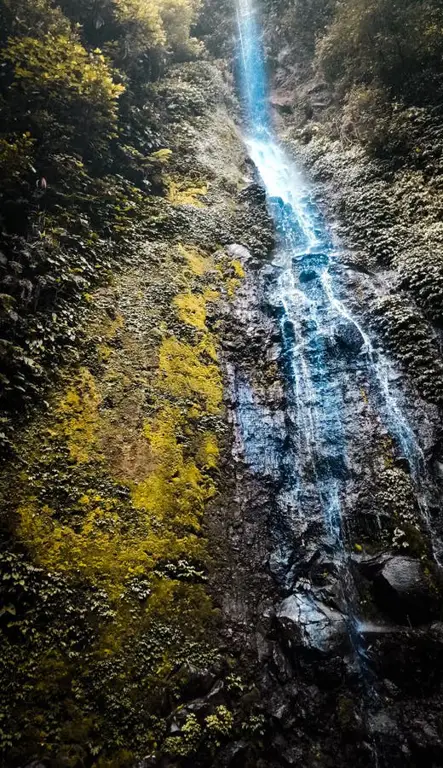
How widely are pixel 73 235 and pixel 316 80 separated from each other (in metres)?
17.2

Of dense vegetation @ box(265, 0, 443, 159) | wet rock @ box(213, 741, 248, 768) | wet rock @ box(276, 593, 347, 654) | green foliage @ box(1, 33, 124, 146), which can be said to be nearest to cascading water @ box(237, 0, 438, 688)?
wet rock @ box(276, 593, 347, 654)

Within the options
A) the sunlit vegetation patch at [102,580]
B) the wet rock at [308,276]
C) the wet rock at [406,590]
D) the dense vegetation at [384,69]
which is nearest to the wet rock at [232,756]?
the sunlit vegetation patch at [102,580]

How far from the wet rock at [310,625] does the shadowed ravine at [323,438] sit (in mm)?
15

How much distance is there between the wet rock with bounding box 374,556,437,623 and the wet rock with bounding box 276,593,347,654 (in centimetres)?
79

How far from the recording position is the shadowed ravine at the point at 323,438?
6.54 m

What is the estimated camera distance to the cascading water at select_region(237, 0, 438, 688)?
709cm

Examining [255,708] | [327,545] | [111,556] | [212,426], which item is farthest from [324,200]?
[255,708]

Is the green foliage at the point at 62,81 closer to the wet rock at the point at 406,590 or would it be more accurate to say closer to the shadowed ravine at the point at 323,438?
the shadowed ravine at the point at 323,438

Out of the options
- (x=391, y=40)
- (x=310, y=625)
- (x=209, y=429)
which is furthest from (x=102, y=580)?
(x=391, y=40)

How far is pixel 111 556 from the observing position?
6109 mm

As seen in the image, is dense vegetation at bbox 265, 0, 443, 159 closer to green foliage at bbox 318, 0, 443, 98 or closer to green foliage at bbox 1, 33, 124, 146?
green foliage at bbox 318, 0, 443, 98

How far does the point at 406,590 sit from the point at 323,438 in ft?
10.1

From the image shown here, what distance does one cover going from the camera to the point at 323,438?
862 centimetres

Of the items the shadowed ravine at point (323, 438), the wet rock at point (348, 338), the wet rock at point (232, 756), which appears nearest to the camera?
the wet rock at point (232, 756)
